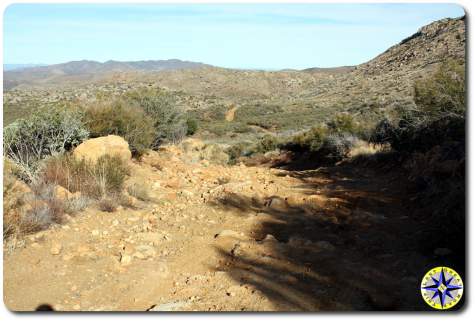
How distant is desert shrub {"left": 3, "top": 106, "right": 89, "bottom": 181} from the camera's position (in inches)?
325

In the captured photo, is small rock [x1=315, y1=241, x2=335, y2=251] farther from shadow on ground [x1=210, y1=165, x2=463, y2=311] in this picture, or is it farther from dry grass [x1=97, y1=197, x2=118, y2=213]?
dry grass [x1=97, y1=197, x2=118, y2=213]

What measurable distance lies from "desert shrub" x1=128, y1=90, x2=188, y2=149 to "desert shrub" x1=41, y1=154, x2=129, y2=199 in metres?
5.46

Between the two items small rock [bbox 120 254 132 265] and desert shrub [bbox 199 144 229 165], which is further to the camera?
desert shrub [bbox 199 144 229 165]

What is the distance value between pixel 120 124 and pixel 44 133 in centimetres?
228

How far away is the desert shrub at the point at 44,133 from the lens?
8258 mm

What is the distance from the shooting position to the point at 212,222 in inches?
266

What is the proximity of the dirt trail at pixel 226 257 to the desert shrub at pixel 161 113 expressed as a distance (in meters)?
5.30

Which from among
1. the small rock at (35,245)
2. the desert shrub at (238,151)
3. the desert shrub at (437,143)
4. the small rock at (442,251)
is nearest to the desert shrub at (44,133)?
the small rock at (35,245)

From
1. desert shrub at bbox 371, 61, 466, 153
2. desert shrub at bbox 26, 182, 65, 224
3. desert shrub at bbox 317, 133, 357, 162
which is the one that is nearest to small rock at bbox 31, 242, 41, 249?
desert shrub at bbox 26, 182, 65, 224

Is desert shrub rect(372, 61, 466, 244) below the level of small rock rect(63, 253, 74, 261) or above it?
above

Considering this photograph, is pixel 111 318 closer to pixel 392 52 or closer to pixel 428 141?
pixel 428 141

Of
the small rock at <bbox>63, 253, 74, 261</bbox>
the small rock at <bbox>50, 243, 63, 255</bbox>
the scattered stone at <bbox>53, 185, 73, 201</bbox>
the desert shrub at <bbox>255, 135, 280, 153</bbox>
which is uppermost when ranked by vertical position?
the scattered stone at <bbox>53, 185, 73, 201</bbox>

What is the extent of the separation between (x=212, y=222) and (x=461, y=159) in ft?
14.8

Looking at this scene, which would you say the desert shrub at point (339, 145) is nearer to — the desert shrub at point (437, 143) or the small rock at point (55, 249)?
the desert shrub at point (437, 143)
